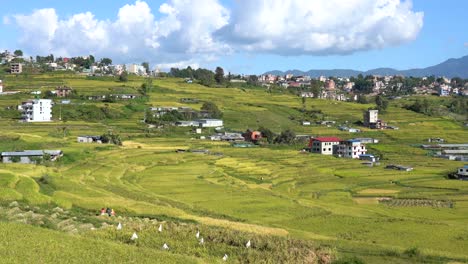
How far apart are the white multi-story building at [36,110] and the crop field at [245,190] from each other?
96.5 inches

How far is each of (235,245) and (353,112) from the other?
294ft

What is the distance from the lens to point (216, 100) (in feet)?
329

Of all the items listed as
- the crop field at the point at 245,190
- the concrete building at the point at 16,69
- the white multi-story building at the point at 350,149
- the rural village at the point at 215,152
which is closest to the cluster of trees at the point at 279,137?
the rural village at the point at 215,152

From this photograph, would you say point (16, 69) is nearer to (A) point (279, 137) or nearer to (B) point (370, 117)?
(A) point (279, 137)

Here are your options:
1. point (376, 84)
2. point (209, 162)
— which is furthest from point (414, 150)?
point (376, 84)

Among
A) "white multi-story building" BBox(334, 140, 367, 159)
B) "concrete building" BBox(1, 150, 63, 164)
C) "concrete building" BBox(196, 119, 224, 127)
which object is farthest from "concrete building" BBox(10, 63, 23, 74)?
"concrete building" BBox(1, 150, 63, 164)

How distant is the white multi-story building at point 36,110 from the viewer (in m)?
71.5

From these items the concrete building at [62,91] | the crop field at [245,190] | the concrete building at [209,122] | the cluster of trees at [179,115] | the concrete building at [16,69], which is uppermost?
the concrete building at [16,69]

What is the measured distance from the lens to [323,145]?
6619 centimetres

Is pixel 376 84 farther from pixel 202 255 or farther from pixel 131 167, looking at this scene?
pixel 202 255

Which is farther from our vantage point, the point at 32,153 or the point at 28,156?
the point at 32,153

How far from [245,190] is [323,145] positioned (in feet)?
103

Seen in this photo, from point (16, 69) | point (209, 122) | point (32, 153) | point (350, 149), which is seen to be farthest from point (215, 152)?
point (16, 69)

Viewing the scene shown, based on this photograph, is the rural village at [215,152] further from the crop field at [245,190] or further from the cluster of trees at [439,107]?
the cluster of trees at [439,107]
